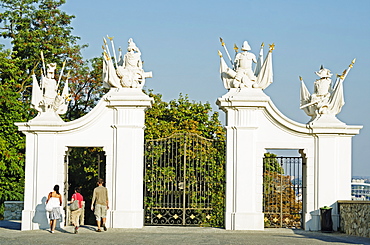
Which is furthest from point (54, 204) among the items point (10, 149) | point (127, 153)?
point (10, 149)

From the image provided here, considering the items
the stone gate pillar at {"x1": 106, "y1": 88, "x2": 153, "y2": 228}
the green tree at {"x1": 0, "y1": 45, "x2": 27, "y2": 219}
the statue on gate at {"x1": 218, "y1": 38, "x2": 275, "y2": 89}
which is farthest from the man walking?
the green tree at {"x1": 0, "y1": 45, "x2": 27, "y2": 219}

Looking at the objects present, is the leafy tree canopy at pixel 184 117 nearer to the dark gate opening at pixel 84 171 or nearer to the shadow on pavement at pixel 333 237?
the dark gate opening at pixel 84 171

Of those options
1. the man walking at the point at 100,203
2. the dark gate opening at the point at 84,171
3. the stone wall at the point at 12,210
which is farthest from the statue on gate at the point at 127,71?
the dark gate opening at the point at 84,171

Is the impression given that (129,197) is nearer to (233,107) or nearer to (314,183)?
(233,107)

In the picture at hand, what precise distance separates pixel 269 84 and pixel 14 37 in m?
18.2

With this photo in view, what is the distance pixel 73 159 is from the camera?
102ft

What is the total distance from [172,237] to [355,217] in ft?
15.5

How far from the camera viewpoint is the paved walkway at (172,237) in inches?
635

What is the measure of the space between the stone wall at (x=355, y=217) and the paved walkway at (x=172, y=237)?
0.25 metres

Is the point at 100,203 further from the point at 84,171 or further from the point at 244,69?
the point at 84,171

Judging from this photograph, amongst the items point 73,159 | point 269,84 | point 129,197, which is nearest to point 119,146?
point 129,197

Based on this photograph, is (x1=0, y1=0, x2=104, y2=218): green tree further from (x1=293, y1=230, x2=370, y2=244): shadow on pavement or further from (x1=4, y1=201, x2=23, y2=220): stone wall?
(x1=293, y1=230, x2=370, y2=244): shadow on pavement

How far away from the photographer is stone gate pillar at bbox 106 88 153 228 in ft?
62.3

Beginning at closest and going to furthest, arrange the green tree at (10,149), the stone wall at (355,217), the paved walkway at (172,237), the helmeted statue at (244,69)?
the paved walkway at (172,237)
the stone wall at (355,217)
the helmeted statue at (244,69)
the green tree at (10,149)
